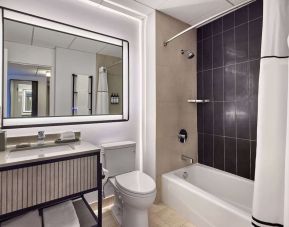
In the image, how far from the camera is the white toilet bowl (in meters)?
1.50

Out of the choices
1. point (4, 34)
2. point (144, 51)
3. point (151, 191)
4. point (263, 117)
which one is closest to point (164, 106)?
point (144, 51)

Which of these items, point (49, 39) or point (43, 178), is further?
point (49, 39)

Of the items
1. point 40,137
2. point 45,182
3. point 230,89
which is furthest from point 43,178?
point 230,89

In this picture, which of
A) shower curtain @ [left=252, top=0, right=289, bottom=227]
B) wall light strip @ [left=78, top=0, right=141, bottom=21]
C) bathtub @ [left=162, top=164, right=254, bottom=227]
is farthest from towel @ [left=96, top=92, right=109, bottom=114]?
shower curtain @ [left=252, top=0, right=289, bottom=227]

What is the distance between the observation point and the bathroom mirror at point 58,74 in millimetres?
1539

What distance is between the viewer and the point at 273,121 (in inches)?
38.9

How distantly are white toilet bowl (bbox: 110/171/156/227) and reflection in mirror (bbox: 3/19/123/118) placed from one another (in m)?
0.82

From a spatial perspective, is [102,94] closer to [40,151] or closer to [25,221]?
[40,151]

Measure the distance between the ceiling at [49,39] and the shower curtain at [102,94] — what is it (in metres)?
0.24

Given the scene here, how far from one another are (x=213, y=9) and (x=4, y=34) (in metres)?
2.14

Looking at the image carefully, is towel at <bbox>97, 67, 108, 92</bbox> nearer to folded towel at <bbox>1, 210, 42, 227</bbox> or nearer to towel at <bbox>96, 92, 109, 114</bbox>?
towel at <bbox>96, 92, 109, 114</bbox>

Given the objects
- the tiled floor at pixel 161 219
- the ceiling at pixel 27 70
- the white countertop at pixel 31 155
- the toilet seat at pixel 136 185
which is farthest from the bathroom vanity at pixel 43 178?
the ceiling at pixel 27 70

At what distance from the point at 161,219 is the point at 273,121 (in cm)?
144

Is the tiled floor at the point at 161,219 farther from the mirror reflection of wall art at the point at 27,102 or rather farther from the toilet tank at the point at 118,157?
the mirror reflection of wall art at the point at 27,102
